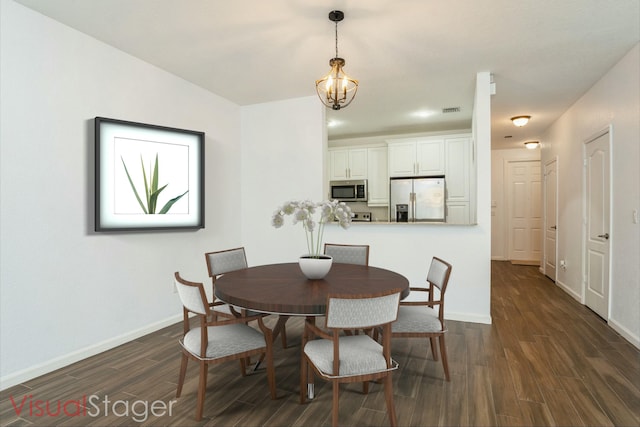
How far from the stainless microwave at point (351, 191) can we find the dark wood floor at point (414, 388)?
3.48 metres

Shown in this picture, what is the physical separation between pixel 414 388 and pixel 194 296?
1.54 meters

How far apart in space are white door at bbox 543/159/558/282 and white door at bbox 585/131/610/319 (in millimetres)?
1520

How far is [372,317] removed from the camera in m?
1.71

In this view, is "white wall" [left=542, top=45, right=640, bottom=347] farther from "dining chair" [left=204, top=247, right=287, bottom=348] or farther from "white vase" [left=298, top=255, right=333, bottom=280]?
"dining chair" [left=204, top=247, right=287, bottom=348]

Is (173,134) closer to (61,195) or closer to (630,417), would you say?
(61,195)

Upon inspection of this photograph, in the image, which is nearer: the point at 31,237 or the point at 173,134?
the point at 31,237

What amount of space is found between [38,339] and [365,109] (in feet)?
14.1

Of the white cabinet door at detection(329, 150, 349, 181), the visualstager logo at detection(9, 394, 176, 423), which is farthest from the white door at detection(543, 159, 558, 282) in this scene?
the visualstager logo at detection(9, 394, 176, 423)

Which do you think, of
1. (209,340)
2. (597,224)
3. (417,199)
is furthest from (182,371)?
(417,199)

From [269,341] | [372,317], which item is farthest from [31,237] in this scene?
[372,317]

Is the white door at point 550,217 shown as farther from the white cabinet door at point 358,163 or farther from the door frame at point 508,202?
the white cabinet door at point 358,163

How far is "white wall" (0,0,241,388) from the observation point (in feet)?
7.82

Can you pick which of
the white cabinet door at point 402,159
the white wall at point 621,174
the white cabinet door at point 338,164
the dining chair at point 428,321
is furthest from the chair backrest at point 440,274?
the white cabinet door at point 338,164

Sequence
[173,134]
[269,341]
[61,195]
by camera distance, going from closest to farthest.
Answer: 1. [269,341]
2. [61,195]
3. [173,134]
